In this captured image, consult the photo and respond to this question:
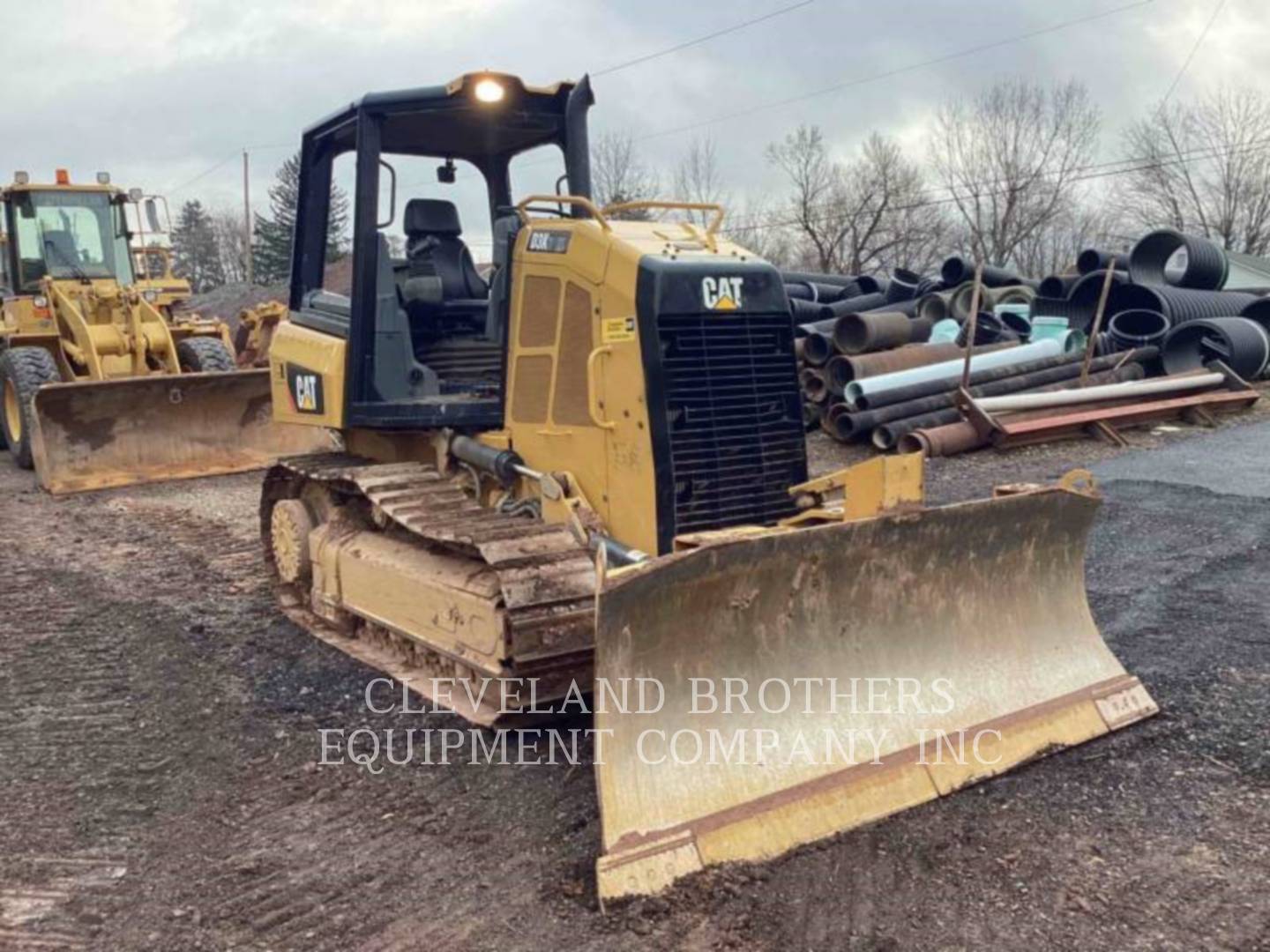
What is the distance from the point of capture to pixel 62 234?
41.1ft

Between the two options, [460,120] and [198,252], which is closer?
[460,120]

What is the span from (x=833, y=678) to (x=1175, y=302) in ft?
39.5

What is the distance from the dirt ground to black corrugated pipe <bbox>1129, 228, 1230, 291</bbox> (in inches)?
424

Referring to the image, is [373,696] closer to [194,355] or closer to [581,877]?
[581,877]

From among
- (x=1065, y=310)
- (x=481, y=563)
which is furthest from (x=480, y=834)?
(x=1065, y=310)

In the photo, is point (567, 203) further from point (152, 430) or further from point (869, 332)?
point (869, 332)

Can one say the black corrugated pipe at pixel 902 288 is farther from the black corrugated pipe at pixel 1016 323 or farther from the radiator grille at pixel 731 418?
the radiator grille at pixel 731 418

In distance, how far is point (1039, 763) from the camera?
4145 mm

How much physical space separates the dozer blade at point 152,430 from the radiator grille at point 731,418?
5818mm

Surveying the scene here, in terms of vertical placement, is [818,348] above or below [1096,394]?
above

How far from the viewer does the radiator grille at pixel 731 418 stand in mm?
4508

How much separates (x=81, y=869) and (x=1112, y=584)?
536cm

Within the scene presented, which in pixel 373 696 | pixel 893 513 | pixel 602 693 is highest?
pixel 893 513

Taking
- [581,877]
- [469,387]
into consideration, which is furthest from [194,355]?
[581,877]
